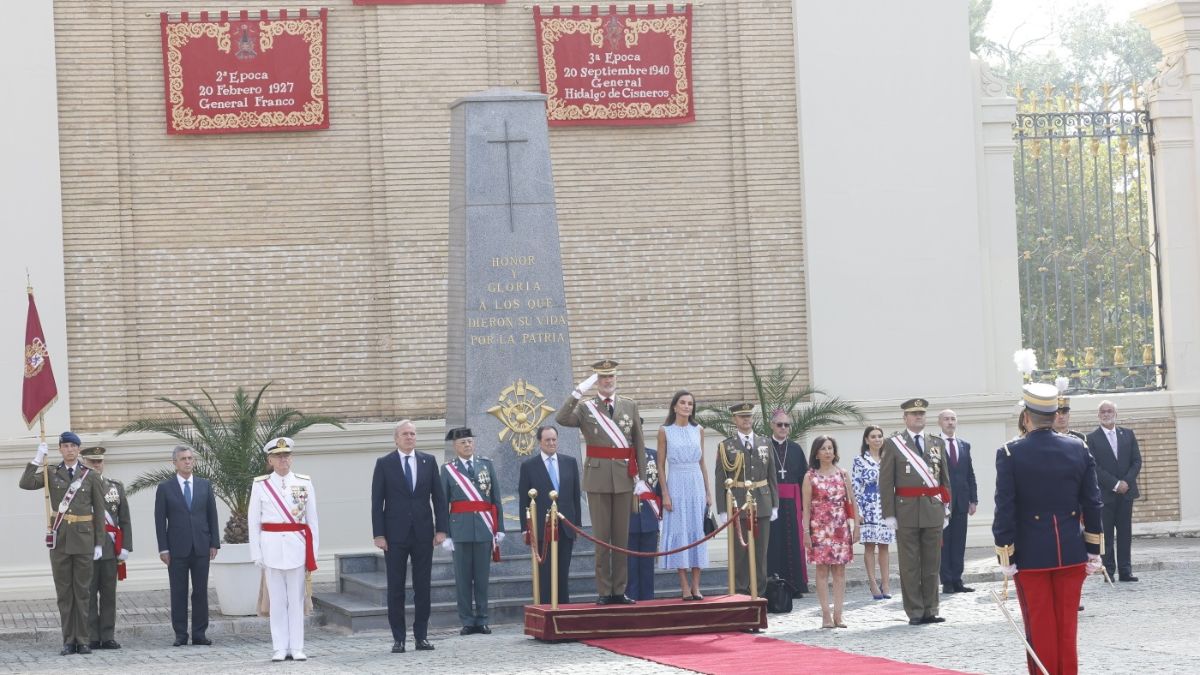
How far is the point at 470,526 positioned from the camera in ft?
43.2

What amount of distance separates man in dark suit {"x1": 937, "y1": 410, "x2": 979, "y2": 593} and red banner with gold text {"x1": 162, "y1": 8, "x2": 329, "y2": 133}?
6.79 m

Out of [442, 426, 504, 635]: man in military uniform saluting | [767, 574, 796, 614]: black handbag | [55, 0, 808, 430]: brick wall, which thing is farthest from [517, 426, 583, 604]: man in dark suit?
[55, 0, 808, 430]: brick wall

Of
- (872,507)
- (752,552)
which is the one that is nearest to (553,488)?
(752,552)

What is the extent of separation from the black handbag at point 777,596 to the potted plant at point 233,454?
4074 mm

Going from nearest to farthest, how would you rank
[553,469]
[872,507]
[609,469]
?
[609,469]
[553,469]
[872,507]

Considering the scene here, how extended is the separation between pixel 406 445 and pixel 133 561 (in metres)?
5.49

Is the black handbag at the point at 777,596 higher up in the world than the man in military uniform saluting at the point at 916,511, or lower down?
lower down

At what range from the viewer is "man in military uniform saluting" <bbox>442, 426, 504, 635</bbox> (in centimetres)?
1317

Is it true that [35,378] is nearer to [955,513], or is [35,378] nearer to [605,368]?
[605,368]

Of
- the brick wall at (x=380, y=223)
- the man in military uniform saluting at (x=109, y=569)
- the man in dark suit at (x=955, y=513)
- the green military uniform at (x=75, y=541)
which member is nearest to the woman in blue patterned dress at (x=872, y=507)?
the man in dark suit at (x=955, y=513)

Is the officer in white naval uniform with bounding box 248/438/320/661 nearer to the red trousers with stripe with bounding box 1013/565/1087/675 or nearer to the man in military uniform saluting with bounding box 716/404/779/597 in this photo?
the man in military uniform saluting with bounding box 716/404/779/597

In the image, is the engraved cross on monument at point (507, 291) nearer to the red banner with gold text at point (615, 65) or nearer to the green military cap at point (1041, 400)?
the red banner with gold text at point (615, 65)

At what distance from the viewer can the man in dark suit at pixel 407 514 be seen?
12648mm

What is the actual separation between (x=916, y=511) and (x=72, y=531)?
242 inches
